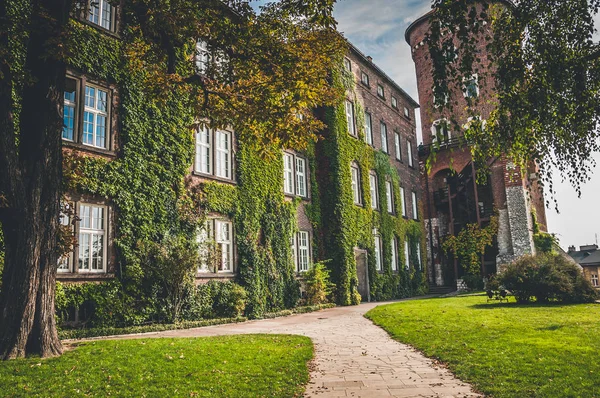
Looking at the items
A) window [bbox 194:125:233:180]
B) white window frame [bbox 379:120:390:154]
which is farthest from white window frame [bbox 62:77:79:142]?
white window frame [bbox 379:120:390:154]

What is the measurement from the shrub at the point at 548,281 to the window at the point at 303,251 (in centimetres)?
811

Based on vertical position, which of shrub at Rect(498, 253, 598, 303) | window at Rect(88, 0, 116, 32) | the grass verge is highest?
window at Rect(88, 0, 116, 32)

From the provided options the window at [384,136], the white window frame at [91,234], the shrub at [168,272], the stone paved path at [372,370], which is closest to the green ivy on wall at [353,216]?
the window at [384,136]

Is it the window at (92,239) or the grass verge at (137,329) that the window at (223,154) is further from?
the grass verge at (137,329)

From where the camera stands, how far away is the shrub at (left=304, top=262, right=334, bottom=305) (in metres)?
19.4

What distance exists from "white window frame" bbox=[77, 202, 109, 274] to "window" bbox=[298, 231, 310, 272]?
9484 mm

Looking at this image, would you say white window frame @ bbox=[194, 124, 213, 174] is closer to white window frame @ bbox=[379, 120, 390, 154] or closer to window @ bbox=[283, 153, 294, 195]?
window @ bbox=[283, 153, 294, 195]

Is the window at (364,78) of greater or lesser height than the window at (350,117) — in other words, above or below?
above

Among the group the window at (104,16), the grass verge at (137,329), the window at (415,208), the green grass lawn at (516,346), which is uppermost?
the window at (104,16)

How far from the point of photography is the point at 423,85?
38.1m

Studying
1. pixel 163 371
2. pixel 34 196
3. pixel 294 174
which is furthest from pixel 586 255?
pixel 34 196

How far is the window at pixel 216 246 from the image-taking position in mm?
14988

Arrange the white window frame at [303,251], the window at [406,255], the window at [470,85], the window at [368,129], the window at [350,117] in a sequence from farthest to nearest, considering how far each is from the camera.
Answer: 1. the window at [406,255]
2. the window at [368,129]
3. the window at [350,117]
4. the white window frame at [303,251]
5. the window at [470,85]

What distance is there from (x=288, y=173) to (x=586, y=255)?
5766cm
